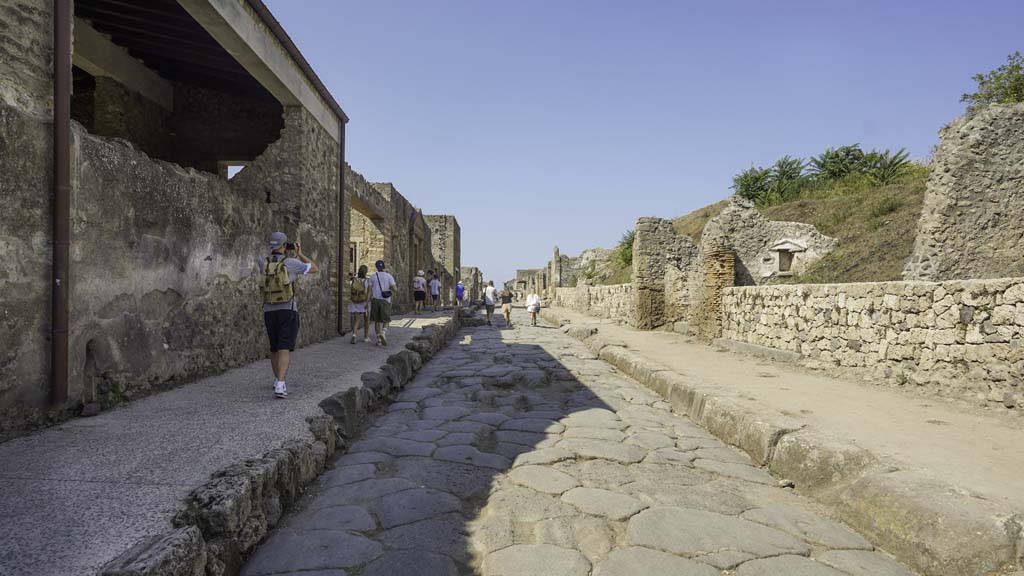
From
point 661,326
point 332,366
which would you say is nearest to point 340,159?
point 332,366

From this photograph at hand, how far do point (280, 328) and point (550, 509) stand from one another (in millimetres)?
2798

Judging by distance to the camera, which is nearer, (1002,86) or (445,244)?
(1002,86)

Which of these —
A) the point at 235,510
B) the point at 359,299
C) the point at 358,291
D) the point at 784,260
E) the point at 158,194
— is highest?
the point at 784,260

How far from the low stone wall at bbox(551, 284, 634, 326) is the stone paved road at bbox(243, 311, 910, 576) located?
10.5 m

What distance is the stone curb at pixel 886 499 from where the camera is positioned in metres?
2.21

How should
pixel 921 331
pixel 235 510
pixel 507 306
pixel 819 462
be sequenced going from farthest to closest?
pixel 507 306
pixel 921 331
pixel 819 462
pixel 235 510

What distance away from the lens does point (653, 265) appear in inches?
549

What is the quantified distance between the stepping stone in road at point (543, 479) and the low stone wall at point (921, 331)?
387 cm

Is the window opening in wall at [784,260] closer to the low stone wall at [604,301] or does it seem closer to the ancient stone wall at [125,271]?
the low stone wall at [604,301]

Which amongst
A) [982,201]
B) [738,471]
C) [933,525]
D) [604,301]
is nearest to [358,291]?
[738,471]

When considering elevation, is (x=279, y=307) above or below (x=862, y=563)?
above

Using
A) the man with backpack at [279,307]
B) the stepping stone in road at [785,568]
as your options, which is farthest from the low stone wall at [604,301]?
the stepping stone in road at [785,568]

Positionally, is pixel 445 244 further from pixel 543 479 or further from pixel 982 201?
pixel 543 479

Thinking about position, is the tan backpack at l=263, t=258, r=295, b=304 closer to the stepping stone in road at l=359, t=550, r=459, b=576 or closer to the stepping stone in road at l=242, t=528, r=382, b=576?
the stepping stone in road at l=242, t=528, r=382, b=576
